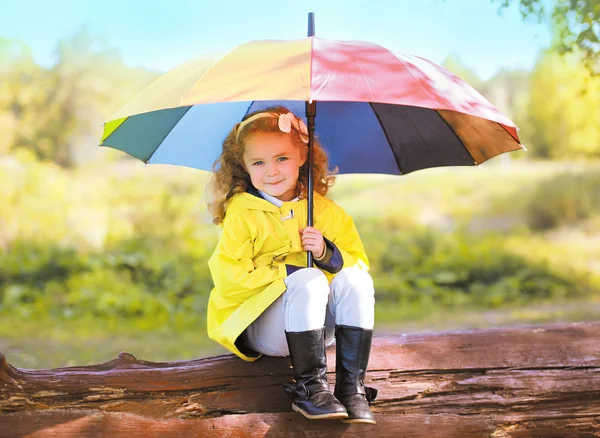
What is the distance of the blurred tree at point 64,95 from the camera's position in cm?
809

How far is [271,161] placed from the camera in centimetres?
262

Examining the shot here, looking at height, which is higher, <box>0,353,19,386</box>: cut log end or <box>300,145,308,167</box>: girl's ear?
<box>300,145,308,167</box>: girl's ear

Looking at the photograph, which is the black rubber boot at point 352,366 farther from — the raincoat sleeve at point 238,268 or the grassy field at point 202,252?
the grassy field at point 202,252

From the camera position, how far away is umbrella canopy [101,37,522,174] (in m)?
2.03

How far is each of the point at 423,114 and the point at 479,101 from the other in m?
0.63

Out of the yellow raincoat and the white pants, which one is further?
the yellow raincoat

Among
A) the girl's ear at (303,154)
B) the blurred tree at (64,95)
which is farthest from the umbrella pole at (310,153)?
the blurred tree at (64,95)

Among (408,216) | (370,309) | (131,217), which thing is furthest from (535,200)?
(370,309)

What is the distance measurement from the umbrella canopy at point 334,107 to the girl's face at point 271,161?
0.16 metres

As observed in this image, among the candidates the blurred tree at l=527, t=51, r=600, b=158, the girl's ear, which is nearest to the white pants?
the girl's ear

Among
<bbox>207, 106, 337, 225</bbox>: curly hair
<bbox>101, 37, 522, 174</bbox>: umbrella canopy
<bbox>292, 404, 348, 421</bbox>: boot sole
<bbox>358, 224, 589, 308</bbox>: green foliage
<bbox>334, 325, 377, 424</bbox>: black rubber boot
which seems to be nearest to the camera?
<bbox>101, 37, 522, 174</bbox>: umbrella canopy

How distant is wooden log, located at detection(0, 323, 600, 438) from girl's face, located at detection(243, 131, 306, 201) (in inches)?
27.6

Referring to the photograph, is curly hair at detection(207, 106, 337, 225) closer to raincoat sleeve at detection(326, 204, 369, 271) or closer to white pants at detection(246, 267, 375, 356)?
raincoat sleeve at detection(326, 204, 369, 271)

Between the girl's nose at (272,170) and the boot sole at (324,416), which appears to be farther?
the girl's nose at (272,170)
